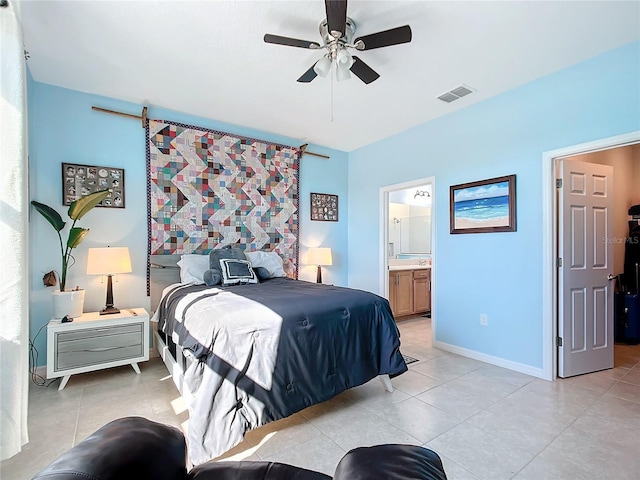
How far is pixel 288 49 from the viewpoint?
7.92 feet

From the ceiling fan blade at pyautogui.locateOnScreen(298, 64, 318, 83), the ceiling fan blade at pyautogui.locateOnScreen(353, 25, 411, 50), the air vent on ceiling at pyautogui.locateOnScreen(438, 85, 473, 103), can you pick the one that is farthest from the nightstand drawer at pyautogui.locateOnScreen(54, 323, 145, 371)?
the air vent on ceiling at pyautogui.locateOnScreen(438, 85, 473, 103)

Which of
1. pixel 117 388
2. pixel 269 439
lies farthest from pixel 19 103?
pixel 269 439

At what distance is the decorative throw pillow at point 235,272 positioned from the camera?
318 centimetres

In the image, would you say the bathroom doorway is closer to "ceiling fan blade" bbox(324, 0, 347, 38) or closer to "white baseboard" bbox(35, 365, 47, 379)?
"ceiling fan blade" bbox(324, 0, 347, 38)

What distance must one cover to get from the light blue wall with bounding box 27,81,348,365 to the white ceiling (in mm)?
189

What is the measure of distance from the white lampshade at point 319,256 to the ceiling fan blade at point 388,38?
2.84 m

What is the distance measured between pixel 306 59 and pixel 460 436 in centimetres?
298

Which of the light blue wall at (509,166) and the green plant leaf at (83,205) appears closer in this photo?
the light blue wall at (509,166)

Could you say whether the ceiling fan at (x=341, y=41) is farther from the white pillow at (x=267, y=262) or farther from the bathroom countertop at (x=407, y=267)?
the bathroom countertop at (x=407, y=267)

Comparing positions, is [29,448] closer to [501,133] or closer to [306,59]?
[306,59]

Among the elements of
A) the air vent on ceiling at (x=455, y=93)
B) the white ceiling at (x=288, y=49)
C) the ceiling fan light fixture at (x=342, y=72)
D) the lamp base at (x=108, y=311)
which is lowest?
the lamp base at (x=108, y=311)

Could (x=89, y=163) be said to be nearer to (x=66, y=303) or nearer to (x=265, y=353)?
(x=66, y=303)

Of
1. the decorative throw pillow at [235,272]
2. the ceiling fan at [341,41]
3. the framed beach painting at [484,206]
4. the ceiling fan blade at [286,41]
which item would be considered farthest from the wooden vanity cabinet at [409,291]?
the ceiling fan blade at [286,41]

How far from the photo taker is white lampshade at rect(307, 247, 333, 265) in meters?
4.43
